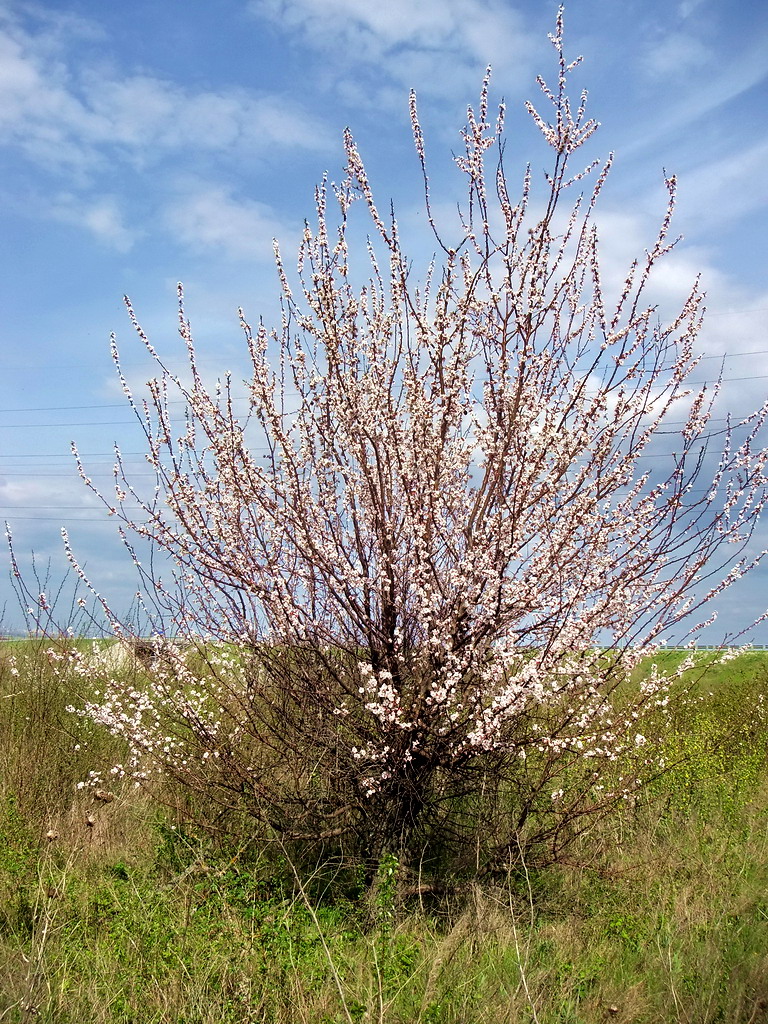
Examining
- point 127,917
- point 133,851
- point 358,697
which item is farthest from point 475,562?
point 133,851

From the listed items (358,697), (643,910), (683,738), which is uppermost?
(358,697)

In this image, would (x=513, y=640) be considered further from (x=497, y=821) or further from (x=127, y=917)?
(x=127, y=917)

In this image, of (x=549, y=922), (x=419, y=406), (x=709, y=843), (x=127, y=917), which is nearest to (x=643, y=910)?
(x=549, y=922)

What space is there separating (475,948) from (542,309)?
3.73m

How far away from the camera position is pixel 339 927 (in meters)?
5.07

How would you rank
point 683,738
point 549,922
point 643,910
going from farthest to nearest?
point 683,738, point 643,910, point 549,922

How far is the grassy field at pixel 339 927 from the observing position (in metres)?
3.92

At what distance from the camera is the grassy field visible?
3918 mm

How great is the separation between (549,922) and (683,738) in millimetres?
5145

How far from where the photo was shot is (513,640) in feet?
16.2

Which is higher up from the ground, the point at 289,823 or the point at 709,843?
the point at 289,823

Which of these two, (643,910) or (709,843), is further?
(709,843)

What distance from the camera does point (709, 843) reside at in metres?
7.29

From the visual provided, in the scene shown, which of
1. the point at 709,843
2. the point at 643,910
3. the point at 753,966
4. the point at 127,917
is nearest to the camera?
the point at 753,966
